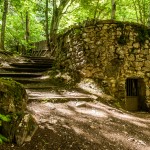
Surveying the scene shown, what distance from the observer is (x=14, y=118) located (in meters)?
3.83

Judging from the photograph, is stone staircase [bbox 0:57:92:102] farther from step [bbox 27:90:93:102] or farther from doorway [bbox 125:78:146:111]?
doorway [bbox 125:78:146:111]

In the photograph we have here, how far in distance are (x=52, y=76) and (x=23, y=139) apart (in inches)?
226

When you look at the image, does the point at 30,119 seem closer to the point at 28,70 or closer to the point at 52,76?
the point at 52,76

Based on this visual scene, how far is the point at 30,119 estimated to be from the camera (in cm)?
415

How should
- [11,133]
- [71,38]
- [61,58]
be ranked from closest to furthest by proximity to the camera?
[11,133]
[71,38]
[61,58]

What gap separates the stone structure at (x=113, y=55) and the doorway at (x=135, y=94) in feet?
0.16

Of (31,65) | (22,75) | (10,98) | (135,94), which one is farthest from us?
(31,65)

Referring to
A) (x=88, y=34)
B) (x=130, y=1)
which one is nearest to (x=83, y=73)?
(x=88, y=34)

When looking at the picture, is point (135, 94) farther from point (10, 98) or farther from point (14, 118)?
point (14, 118)

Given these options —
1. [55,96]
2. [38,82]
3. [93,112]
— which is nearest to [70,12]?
[38,82]

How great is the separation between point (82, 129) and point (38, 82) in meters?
4.35

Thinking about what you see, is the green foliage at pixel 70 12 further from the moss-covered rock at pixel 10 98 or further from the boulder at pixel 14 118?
the boulder at pixel 14 118

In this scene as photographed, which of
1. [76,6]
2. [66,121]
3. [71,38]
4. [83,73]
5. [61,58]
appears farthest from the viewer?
[76,6]

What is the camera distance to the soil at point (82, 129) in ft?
13.2
